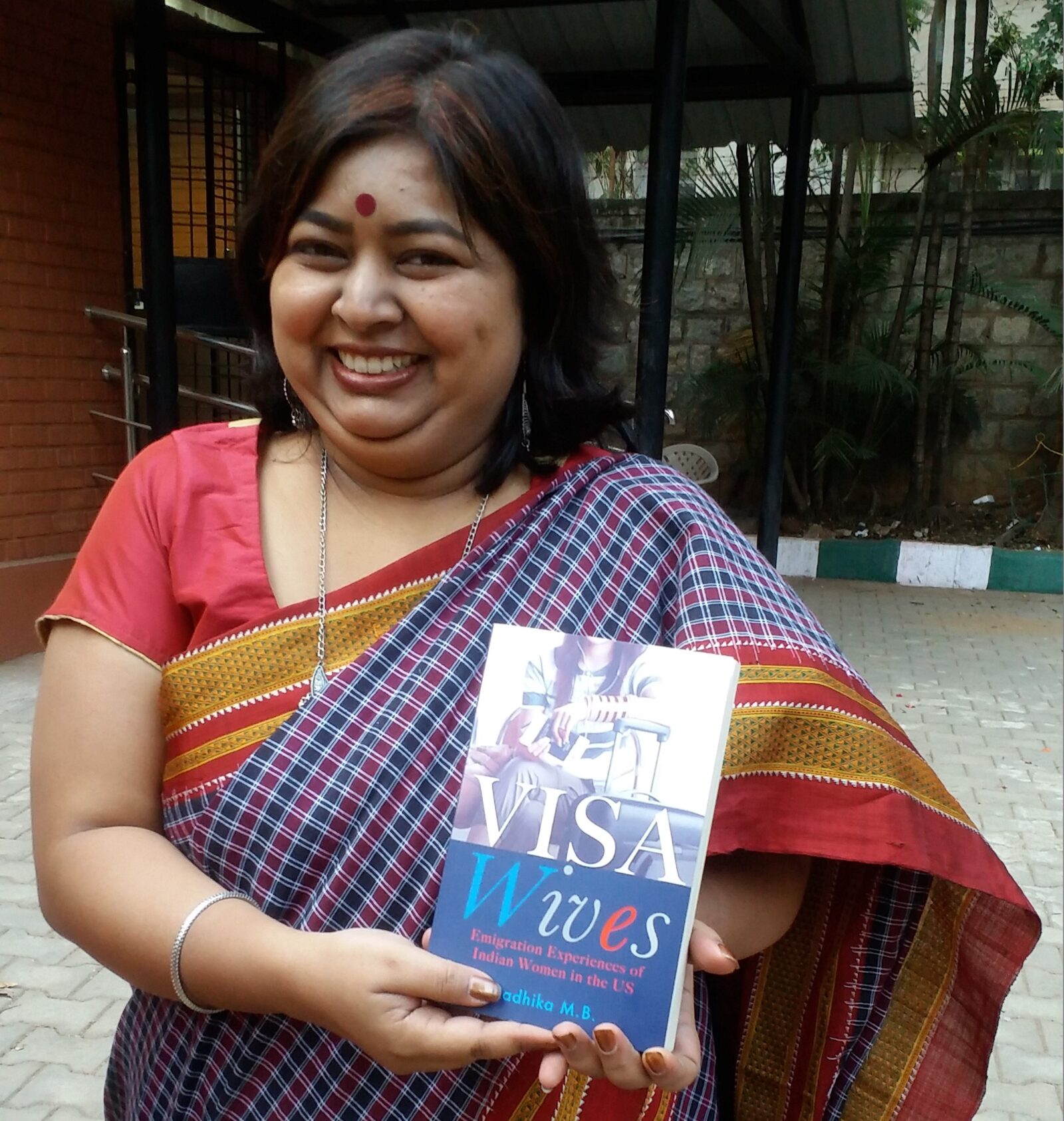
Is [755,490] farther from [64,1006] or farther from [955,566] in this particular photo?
[64,1006]

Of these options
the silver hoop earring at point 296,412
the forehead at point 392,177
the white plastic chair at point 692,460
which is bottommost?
the white plastic chair at point 692,460

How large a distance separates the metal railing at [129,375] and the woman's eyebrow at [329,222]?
394cm

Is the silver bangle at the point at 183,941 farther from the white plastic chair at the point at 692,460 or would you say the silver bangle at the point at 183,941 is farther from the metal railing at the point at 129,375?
the white plastic chair at the point at 692,460

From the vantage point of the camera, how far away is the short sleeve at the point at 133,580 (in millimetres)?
1100

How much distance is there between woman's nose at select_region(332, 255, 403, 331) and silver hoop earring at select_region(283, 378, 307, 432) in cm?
24

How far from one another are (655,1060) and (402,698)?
41 centimetres

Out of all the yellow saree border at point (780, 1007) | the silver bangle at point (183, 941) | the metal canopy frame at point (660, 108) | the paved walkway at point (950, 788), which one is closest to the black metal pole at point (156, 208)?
the metal canopy frame at point (660, 108)

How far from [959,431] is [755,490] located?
61.6 inches

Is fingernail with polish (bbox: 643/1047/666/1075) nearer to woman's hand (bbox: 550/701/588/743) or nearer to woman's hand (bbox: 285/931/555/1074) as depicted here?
woman's hand (bbox: 285/931/555/1074)

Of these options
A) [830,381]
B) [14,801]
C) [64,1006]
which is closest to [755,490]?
[830,381]

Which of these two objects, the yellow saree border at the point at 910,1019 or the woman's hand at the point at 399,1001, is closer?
the woman's hand at the point at 399,1001

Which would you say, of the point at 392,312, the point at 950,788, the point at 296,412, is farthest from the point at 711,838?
the point at 950,788

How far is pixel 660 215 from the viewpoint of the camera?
13.5ft

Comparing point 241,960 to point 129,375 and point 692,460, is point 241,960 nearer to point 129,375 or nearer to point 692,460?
point 129,375
